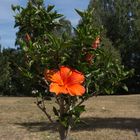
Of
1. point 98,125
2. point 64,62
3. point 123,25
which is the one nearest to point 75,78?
point 64,62

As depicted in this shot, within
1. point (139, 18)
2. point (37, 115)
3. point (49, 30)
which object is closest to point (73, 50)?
point (49, 30)

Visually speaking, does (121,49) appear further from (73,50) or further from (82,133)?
(73,50)

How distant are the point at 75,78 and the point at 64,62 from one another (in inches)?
12.5

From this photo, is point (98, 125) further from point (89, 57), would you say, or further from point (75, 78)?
point (75, 78)

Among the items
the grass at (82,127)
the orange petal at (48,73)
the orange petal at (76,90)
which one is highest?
the orange petal at (48,73)

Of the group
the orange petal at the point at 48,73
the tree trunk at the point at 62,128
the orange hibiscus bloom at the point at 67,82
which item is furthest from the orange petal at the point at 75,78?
the tree trunk at the point at 62,128

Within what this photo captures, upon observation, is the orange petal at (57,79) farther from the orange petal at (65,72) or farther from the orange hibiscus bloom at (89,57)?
the orange hibiscus bloom at (89,57)

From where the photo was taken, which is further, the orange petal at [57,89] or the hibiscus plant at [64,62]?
the hibiscus plant at [64,62]

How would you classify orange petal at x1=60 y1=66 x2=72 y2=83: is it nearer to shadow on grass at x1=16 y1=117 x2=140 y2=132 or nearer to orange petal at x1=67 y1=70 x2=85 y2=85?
orange petal at x1=67 y1=70 x2=85 y2=85

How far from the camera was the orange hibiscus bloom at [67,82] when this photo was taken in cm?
425

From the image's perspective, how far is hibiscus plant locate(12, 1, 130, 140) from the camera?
4371mm

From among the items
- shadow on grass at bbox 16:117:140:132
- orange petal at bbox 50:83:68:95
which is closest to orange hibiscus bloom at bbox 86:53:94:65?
orange petal at bbox 50:83:68:95

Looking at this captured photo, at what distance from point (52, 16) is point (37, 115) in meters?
11.6

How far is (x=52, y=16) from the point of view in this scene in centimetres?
515
